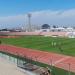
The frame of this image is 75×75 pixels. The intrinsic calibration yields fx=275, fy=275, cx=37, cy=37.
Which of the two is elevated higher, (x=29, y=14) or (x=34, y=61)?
(x=29, y=14)

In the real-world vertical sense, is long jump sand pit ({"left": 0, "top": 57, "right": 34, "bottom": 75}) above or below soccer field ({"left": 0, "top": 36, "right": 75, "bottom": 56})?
below

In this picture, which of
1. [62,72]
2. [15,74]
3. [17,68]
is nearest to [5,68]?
[17,68]

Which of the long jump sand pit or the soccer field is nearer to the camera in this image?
the long jump sand pit

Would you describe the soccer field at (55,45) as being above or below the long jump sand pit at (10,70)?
above

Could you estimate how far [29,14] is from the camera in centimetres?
12319

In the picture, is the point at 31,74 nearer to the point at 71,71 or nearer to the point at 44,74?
the point at 44,74

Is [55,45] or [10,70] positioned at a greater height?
[55,45]

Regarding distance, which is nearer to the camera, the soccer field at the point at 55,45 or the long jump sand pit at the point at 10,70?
the long jump sand pit at the point at 10,70

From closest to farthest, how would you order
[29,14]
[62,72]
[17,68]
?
[62,72]
[17,68]
[29,14]

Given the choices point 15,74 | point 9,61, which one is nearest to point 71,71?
point 15,74

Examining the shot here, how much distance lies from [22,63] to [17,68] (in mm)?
836

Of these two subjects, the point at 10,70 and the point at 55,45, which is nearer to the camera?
the point at 10,70

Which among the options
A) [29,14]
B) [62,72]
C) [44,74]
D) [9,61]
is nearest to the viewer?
[44,74]

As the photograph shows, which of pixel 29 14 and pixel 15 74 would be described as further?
pixel 29 14
